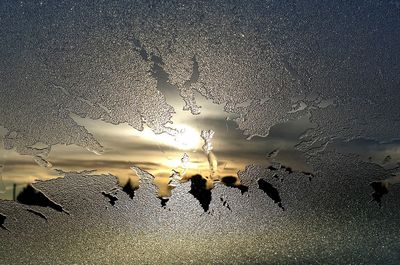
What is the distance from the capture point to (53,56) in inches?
87.8

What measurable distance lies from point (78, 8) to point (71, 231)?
2.65 feet

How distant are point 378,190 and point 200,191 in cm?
67

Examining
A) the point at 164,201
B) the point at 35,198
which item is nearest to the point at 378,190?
the point at 164,201

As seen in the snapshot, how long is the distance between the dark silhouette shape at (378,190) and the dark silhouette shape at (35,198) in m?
1.14

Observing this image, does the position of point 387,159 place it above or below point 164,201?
above

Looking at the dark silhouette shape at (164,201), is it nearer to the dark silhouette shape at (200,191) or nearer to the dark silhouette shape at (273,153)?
the dark silhouette shape at (200,191)

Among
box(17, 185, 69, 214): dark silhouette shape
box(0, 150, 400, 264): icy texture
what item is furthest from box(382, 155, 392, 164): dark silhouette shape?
box(17, 185, 69, 214): dark silhouette shape

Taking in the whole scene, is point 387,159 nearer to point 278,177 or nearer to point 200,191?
point 278,177

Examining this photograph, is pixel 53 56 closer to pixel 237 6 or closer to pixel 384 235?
pixel 237 6

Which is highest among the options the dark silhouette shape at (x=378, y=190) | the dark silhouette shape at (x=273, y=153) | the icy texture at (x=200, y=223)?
the dark silhouette shape at (x=273, y=153)

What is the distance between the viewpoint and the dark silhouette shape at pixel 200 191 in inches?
87.8

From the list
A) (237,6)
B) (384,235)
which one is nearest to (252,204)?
(384,235)

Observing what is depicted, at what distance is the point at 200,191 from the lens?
2246 mm

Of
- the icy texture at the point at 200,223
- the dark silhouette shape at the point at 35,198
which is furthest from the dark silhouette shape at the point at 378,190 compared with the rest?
the dark silhouette shape at the point at 35,198
